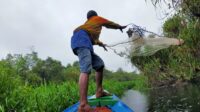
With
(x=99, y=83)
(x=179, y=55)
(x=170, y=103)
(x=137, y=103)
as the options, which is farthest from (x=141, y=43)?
(x=179, y=55)

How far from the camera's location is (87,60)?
20.0ft

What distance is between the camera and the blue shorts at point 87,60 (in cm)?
604

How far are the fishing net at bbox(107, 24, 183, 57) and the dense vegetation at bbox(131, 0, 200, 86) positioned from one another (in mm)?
1086

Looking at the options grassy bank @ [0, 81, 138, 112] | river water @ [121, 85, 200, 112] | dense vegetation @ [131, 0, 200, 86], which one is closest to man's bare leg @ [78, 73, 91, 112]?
grassy bank @ [0, 81, 138, 112]

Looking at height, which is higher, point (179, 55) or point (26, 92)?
point (179, 55)

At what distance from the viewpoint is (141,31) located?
25.7ft

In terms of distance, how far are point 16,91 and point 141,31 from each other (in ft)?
8.90

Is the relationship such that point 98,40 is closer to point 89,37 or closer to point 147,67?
point 89,37

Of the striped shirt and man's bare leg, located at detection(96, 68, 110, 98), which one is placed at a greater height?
the striped shirt

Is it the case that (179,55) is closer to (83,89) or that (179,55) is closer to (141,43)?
(141,43)

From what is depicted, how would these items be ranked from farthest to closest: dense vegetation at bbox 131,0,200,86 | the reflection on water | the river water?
1. the reflection on water
2. the river water
3. dense vegetation at bbox 131,0,200,86

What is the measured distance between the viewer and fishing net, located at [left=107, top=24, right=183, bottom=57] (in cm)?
769

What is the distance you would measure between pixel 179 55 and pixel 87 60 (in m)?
18.5

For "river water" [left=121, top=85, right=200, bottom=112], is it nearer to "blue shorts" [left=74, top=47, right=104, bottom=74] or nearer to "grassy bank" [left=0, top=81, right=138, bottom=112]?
"grassy bank" [left=0, top=81, right=138, bottom=112]
